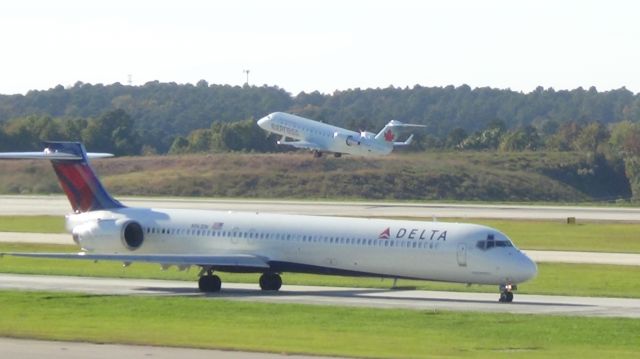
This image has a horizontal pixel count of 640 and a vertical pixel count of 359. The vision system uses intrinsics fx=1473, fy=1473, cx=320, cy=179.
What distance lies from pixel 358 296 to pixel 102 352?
16739 mm

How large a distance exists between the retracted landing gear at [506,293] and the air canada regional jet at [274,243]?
3cm

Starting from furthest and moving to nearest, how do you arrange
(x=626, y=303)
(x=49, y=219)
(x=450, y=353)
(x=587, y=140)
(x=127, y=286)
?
(x=587, y=140) → (x=49, y=219) → (x=127, y=286) → (x=626, y=303) → (x=450, y=353)

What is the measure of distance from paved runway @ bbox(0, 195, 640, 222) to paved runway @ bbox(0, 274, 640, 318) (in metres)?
39.3

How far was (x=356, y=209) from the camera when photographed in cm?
9662

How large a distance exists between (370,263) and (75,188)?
38.8ft

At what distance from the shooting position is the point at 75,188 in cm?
5181

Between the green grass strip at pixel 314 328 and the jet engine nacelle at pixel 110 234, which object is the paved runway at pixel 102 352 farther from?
the jet engine nacelle at pixel 110 234

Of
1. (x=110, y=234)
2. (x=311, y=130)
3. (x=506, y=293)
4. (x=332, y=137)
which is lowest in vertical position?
(x=506, y=293)

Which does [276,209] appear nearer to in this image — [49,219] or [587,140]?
[49,219]

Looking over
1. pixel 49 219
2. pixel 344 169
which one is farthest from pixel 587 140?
pixel 49 219

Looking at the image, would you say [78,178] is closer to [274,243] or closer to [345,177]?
[274,243]

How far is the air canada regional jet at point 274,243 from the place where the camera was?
44.5 meters

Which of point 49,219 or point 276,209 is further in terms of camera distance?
point 276,209

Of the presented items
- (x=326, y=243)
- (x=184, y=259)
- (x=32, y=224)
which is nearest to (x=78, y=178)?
(x=184, y=259)
